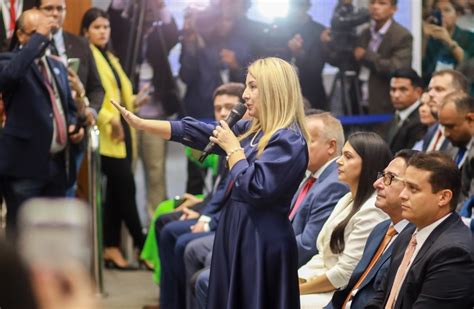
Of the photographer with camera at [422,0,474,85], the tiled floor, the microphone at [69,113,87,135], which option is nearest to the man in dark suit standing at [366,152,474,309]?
the tiled floor

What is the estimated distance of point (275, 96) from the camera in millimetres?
3965

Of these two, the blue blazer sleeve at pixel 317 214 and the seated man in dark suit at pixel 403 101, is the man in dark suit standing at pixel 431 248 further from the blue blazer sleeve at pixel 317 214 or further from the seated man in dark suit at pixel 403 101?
the seated man in dark suit at pixel 403 101

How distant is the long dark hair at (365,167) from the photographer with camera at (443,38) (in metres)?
3.22

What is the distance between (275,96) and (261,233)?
516 millimetres

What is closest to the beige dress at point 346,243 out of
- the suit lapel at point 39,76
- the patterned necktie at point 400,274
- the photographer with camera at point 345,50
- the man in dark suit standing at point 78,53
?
the patterned necktie at point 400,274

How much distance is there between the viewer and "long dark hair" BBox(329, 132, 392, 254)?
Answer: 14.5ft

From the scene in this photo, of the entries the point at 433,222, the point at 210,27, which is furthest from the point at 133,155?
the point at 433,222

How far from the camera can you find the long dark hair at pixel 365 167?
14.5ft

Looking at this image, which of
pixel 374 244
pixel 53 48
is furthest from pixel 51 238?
pixel 53 48

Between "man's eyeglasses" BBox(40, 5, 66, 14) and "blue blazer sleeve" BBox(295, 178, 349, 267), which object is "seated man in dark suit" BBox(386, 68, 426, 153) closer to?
"blue blazer sleeve" BBox(295, 178, 349, 267)

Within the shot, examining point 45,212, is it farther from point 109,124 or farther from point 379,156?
point 109,124

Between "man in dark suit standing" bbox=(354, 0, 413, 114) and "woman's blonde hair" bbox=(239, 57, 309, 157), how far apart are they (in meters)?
3.78

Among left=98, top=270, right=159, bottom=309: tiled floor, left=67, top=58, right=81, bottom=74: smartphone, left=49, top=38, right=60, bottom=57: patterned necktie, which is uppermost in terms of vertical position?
left=49, top=38, right=60, bottom=57: patterned necktie

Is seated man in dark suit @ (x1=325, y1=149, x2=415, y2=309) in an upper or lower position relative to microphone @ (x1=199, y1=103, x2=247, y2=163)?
lower
